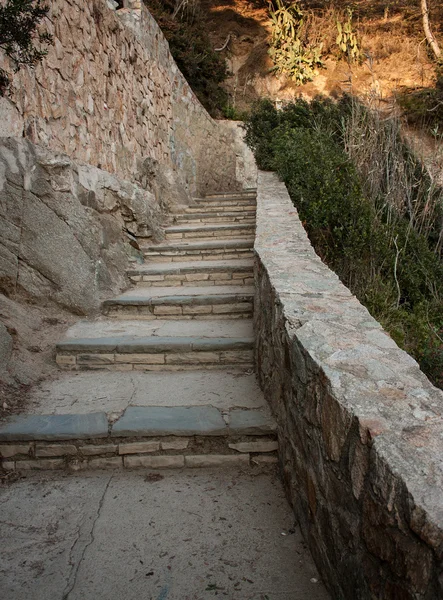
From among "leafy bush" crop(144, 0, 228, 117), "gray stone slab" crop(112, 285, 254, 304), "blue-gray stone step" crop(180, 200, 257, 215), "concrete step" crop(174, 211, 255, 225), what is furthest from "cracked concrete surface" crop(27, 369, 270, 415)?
"leafy bush" crop(144, 0, 228, 117)

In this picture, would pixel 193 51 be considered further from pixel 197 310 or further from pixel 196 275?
pixel 197 310

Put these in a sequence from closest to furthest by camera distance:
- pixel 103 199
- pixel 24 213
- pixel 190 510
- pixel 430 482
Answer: pixel 430 482
pixel 190 510
pixel 24 213
pixel 103 199

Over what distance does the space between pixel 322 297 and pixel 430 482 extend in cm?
136

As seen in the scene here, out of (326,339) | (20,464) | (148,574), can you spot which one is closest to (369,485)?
(326,339)

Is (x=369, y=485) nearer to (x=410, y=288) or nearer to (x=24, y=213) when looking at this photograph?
(x=24, y=213)

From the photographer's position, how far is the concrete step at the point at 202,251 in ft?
16.5

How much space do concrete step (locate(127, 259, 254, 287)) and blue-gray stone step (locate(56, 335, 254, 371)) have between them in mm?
1274

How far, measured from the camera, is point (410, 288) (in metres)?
4.97

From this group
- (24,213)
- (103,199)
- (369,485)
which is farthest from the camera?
(103,199)

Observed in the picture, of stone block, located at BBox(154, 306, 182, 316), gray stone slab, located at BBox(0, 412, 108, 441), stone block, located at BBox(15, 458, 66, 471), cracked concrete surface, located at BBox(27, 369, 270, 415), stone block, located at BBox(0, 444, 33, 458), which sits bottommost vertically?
stone block, located at BBox(15, 458, 66, 471)

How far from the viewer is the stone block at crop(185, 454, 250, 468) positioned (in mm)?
2350

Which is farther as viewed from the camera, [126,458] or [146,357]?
[146,357]

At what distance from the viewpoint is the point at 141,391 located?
2875 mm

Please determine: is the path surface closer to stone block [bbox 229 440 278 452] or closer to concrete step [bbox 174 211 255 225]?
stone block [bbox 229 440 278 452]
